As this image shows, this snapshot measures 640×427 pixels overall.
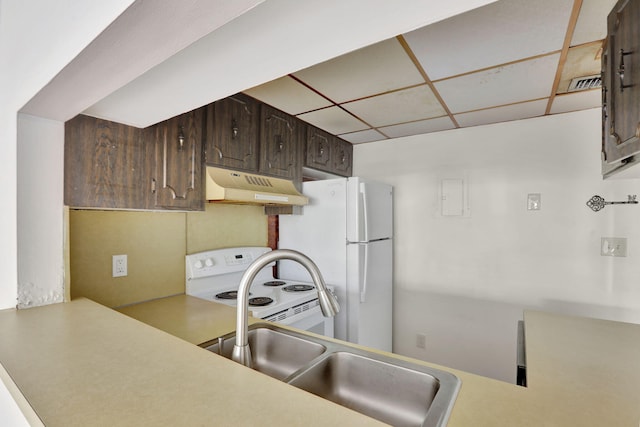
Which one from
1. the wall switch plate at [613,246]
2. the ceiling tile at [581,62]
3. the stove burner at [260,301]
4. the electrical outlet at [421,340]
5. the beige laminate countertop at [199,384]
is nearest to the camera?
the beige laminate countertop at [199,384]

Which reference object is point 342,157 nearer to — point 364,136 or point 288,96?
point 364,136

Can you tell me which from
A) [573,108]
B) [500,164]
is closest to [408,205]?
[500,164]

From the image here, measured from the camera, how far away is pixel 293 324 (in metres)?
1.90

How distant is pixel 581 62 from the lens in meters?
1.58

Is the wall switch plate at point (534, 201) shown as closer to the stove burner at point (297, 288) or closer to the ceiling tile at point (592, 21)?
the ceiling tile at point (592, 21)

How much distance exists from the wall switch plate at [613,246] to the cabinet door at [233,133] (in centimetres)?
252

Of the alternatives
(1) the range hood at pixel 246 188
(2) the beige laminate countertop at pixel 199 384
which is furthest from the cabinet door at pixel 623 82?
(1) the range hood at pixel 246 188

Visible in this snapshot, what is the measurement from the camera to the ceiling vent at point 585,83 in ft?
5.77

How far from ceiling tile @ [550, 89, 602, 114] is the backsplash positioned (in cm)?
248

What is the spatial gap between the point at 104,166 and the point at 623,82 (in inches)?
76.9

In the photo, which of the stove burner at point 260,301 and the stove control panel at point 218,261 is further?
the stove control panel at point 218,261

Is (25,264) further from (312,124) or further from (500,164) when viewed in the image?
(500,164)

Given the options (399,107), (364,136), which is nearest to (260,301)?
(399,107)

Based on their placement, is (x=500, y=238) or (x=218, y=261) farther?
(x=500, y=238)
